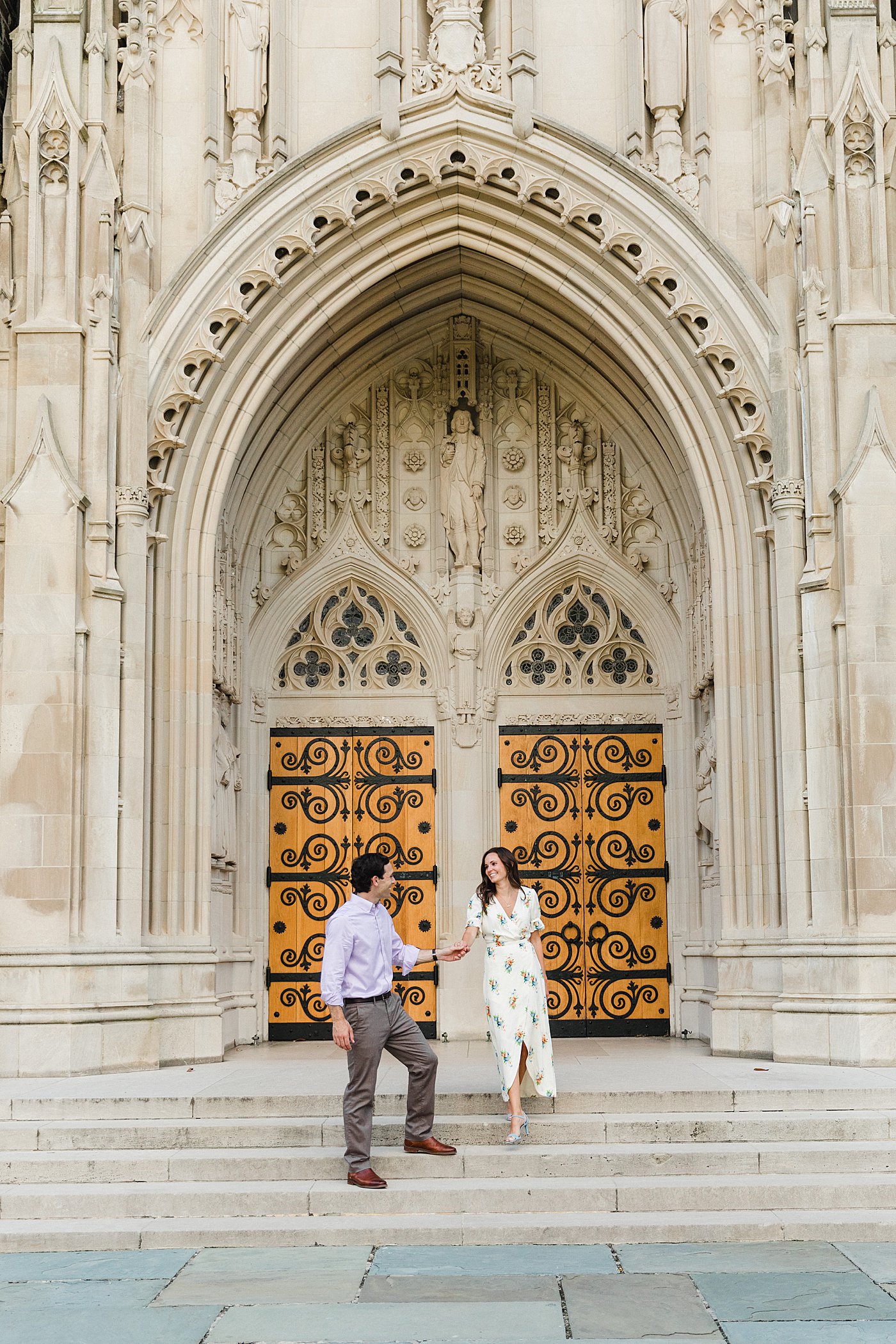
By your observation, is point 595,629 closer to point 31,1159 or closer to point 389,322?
point 389,322

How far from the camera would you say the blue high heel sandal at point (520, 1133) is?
782 cm

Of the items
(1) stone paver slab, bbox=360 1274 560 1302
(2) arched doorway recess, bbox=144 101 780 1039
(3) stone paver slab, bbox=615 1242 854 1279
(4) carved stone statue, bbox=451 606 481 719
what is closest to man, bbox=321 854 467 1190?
(1) stone paver slab, bbox=360 1274 560 1302

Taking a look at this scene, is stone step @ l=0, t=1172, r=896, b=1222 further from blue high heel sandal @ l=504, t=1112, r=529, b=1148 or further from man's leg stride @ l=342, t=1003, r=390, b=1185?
blue high heel sandal @ l=504, t=1112, r=529, b=1148

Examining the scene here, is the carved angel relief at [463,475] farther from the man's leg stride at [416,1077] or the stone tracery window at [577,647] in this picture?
the man's leg stride at [416,1077]

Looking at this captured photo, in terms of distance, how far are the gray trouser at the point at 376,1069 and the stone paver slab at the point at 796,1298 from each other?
6.09ft

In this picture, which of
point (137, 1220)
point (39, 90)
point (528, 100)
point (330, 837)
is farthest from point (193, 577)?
point (137, 1220)

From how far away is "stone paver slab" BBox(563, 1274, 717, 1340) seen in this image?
5.41m

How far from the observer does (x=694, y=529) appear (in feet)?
42.4

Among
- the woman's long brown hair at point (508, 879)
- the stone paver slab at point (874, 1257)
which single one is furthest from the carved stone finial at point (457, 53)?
the stone paver slab at point (874, 1257)

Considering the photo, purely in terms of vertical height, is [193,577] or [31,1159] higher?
[193,577]

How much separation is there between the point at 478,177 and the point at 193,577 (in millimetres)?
3857

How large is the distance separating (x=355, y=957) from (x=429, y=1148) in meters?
1.05

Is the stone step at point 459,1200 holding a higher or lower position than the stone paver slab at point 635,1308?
higher

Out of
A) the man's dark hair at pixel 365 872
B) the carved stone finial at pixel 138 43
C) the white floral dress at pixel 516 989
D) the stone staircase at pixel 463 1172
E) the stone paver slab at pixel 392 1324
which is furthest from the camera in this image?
the carved stone finial at pixel 138 43
